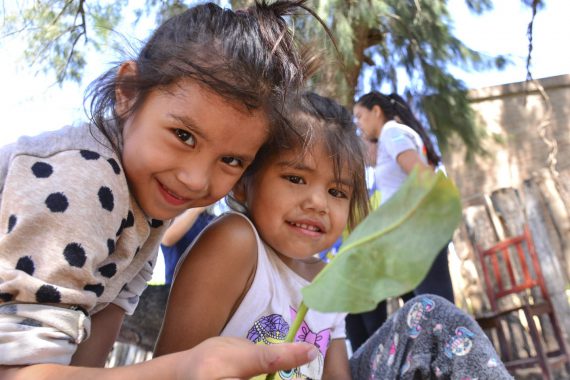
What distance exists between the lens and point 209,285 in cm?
80

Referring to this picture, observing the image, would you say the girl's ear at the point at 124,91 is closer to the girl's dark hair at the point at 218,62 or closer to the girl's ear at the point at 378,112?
the girl's dark hair at the point at 218,62

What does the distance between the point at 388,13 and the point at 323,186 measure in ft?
7.43

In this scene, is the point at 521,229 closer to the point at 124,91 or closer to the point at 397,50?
the point at 397,50

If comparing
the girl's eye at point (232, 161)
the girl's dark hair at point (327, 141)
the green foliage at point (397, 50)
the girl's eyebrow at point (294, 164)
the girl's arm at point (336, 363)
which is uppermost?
the green foliage at point (397, 50)

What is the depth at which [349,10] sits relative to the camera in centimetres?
281

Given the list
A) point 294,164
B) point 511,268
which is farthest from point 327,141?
point 511,268

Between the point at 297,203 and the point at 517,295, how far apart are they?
279cm

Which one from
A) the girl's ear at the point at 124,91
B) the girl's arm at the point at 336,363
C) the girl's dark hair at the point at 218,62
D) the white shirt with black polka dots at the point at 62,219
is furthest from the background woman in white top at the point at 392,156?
the white shirt with black polka dots at the point at 62,219

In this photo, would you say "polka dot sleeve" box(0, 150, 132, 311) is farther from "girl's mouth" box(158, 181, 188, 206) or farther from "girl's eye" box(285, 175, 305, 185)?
"girl's eye" box(285, 175, 305, 185)

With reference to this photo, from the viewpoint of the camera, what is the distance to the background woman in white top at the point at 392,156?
1951mm

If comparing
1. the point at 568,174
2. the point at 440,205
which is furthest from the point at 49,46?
the point at 568,174

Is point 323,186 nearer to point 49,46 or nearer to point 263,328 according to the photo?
point 263,328

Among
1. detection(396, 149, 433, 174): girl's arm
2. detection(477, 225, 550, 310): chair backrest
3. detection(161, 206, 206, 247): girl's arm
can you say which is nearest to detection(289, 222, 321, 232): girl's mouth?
detection(161, 206, 206, 247): girl's arm

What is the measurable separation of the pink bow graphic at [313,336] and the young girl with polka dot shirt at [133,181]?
10.1 inches
